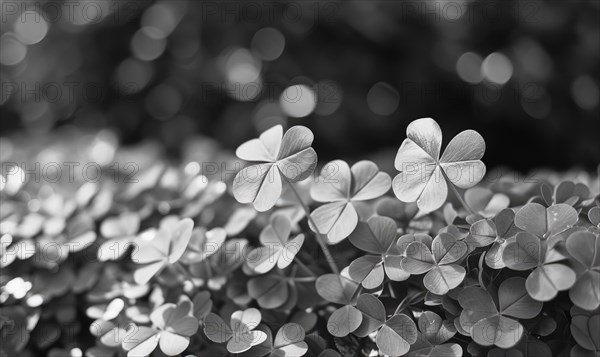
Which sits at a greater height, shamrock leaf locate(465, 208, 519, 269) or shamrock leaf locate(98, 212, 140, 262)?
shamrock leaf locate(465, 208, 519, 269)

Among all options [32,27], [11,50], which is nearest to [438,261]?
[32,27]

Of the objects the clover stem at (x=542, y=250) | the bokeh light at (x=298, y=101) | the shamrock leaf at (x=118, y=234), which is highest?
the clover stem at (x=542, y=250)

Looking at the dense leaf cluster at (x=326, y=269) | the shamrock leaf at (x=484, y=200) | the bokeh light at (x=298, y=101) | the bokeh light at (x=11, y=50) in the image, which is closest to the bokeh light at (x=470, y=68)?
the bokeh light at (x=298, y=101)

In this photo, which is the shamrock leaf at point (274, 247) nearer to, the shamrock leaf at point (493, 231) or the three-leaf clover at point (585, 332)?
the shamrock leaf at point (493, 231)

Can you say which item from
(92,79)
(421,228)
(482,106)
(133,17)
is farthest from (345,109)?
(421,228)

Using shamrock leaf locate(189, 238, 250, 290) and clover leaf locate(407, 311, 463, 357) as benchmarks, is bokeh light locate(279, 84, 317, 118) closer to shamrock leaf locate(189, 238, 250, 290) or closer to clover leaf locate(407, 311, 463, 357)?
shamrock leaf locate(189, 238, 250, 290)

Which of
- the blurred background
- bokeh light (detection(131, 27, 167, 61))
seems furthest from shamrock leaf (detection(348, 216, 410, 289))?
bokeh light (detection(131, 27, 167, 61))

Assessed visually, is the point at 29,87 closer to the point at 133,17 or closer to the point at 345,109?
the point at 133,17
